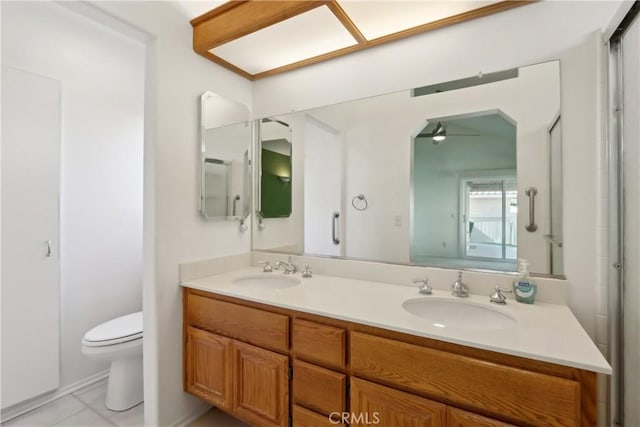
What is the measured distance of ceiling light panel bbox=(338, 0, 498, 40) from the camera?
1.39 metres

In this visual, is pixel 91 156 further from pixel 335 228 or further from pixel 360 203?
pixel 360 203

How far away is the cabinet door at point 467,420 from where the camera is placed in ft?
2.97

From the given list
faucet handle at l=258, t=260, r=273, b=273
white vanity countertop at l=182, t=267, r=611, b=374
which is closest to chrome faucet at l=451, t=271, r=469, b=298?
white vanity countertop at l=182, t=267, r=611, b=374

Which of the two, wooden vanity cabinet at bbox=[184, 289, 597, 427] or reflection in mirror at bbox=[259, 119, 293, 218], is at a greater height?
reflection in mirror at bbox=[259, 119, 293, 218]

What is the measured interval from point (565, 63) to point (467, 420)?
4.85 feet

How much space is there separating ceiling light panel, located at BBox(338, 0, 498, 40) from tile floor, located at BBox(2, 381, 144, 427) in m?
2.53

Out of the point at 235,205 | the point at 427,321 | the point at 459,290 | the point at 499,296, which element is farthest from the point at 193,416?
the point at 499,296

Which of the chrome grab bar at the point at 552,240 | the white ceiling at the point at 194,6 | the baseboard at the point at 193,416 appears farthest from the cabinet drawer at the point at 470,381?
the white ceiling at the point at 194,6

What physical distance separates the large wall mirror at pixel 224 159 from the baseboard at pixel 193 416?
1138 mm

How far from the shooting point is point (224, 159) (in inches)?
75.8

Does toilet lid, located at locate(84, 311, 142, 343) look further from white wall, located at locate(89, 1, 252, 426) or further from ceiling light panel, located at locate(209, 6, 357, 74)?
ceiling light panel, located at locate(209, 6, 357, 74)

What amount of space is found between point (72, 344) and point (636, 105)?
129 inches

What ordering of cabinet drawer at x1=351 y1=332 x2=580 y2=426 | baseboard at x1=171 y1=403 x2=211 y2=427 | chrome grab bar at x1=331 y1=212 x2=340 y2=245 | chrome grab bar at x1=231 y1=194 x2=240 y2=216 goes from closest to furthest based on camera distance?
1. cabinet drawer at x1=351 y1=332 x2=580 y2=426
2. baseboard at x1=171 y1=403 x2=211 y2=427
3. chrome grab bar at x1=331 y1=212 x2=340 y2=245
4. chrome grab bar at x1=231 y1=194 x2=240 y2=216

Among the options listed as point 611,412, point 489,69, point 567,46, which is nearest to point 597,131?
point 567,46
